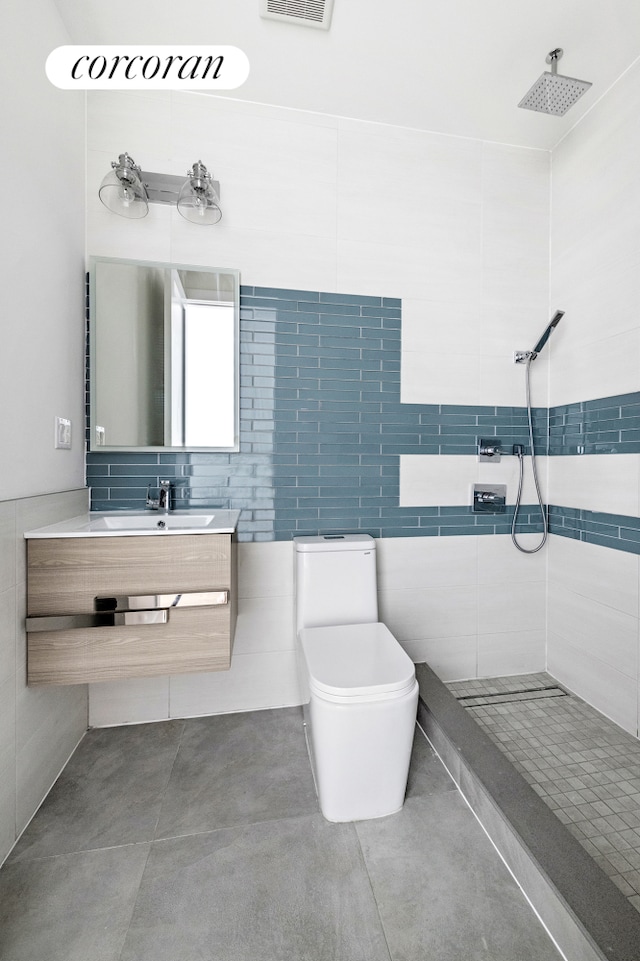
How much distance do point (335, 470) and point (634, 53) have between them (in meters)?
1.97

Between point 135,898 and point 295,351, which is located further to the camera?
point 295,351

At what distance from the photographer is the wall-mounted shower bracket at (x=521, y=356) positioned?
216cm

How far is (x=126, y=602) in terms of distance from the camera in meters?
1.36

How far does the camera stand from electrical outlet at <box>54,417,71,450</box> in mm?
1564

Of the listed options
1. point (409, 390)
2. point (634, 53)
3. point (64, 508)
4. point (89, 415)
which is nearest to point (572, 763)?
point (409, 390)

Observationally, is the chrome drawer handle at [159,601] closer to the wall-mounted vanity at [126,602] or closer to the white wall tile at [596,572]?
the wall-mounted vanity at [126,602]

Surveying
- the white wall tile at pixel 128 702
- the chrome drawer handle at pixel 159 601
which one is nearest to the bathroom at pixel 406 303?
the white wall tile at pixel 128 702

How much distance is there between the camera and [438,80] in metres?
1.80

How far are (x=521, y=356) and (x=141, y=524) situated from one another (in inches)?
74.9

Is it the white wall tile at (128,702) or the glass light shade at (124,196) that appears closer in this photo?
the glass light shade at (124,196)

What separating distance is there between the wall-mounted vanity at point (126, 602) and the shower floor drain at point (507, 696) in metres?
1.20

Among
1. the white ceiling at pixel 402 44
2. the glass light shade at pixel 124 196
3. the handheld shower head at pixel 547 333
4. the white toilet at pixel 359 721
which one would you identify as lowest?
the white toilet at pixel 359 721

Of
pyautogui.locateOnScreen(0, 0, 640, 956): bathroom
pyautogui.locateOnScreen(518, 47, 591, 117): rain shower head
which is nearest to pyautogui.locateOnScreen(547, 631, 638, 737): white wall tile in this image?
pyautogui.locateOnScreen(0, 0, 640, 956): bathroom

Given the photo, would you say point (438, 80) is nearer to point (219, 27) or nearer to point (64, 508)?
point (219, 27)
